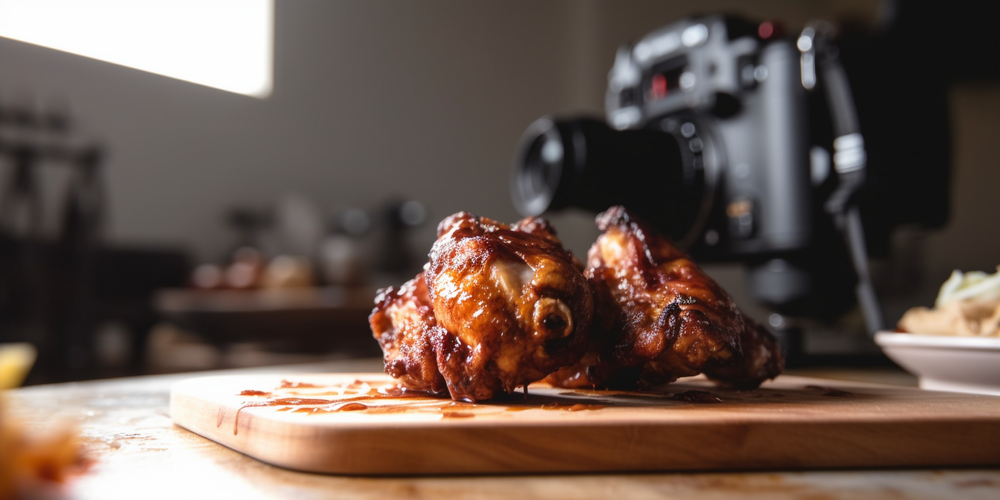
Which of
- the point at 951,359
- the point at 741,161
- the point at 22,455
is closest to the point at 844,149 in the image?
the point at 741,161

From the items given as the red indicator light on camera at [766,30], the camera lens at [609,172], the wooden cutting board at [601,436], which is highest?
the red indicator light on camera at [766,30]

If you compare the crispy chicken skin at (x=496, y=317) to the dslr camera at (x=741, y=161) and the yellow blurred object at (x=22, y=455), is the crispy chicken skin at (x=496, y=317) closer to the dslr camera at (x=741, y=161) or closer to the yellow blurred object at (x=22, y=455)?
the yellow blurred object at (x=22, y=455)

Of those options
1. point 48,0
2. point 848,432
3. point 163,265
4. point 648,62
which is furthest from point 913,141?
point 48,0

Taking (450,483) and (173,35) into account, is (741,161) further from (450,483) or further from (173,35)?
(173,35)

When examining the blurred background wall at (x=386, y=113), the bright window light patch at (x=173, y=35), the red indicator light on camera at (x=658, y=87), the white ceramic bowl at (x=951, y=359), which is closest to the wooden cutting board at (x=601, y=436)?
the white ceramic bowl at (x=951, y=359)

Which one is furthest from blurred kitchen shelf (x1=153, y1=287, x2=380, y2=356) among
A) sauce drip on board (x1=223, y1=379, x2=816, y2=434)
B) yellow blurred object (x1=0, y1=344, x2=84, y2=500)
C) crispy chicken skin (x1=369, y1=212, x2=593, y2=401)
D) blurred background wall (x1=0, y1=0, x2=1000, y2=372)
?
yellow blurred object (x1=0, y1=344, x2=84, y2=500)

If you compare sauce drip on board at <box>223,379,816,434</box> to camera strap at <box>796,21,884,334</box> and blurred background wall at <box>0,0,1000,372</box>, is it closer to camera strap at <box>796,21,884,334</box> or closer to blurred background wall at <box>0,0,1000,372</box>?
camera strap at <box>796,21,884,334</box>
